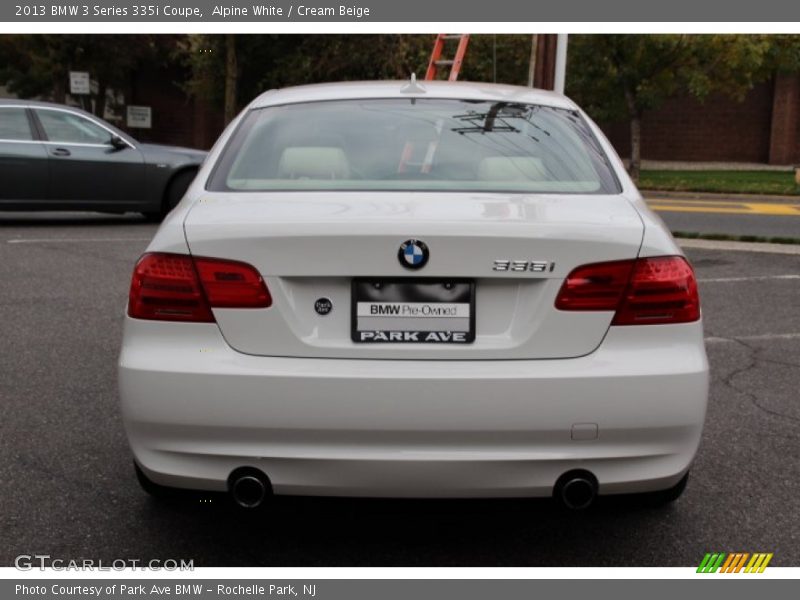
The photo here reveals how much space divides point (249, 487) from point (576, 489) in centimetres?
96

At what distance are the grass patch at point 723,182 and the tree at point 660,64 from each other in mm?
1225

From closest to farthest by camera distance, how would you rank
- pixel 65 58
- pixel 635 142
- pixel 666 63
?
pixel 666 63, pixel 635 142, pixel 65 58

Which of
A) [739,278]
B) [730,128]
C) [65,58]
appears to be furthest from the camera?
[65,58]

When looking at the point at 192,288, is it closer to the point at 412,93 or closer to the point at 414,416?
the point at 414,416

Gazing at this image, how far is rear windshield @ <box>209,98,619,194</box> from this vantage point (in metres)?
3.86

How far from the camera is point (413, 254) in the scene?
3.23m

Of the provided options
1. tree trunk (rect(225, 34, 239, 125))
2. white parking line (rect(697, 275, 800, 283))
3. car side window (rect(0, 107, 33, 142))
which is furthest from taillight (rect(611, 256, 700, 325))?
tree trunk (rect(225, 34, 239, 125))

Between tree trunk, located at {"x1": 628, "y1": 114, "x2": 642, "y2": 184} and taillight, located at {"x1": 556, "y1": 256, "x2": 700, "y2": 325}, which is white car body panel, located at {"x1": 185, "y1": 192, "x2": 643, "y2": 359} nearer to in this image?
taillight, located at {"x1": 556, "y1": 256, "x2": 700, "y2": 325}

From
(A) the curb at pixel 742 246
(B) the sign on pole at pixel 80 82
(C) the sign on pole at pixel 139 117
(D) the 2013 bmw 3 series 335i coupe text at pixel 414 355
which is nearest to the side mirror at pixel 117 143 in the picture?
(A) the curb at pixel 742 246

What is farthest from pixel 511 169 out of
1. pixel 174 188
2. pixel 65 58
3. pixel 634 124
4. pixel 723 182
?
pixel 65 58

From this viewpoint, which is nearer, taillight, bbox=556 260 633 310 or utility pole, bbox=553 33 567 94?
taillight, bbox=556 260 633 310

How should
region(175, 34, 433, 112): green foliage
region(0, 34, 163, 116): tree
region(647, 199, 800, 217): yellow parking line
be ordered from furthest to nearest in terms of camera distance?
region(0, 34, 163, 116): tree < region(175, 34, 433, 112): green foliage < region(647, 199, 800, 217): yellow parking line

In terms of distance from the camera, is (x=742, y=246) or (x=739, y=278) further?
(x=742, y=246)

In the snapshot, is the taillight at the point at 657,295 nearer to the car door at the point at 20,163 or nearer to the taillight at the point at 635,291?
the taillight at the point at 635,291
